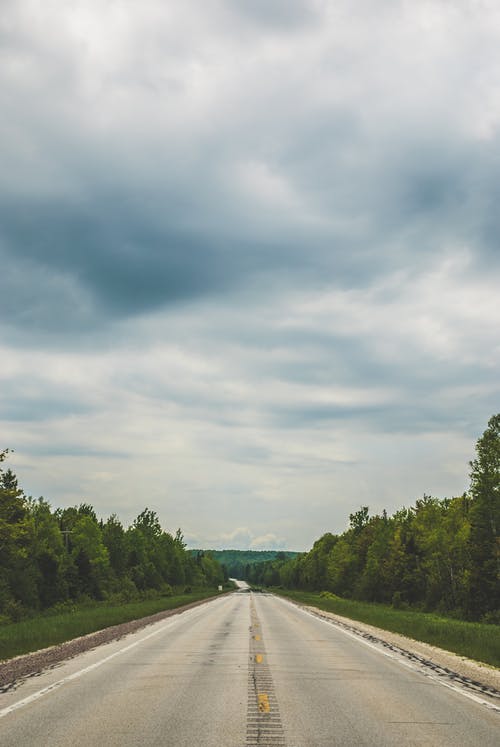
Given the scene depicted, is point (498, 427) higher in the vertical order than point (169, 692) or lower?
higher

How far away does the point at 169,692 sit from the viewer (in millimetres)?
10953

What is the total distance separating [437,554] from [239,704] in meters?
49.8

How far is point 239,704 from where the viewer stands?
980cm

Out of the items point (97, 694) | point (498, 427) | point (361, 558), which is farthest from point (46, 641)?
point (361, 558)

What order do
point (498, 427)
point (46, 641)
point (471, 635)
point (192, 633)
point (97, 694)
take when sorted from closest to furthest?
point (97, 694)
point (46, 641)
point (471, 635)
point (192, 633)
point (498, 427)

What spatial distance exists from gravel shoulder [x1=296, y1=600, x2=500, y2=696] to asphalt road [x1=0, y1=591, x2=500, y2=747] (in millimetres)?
918

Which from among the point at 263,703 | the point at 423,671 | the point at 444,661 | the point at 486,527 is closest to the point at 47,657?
the point at 263,703

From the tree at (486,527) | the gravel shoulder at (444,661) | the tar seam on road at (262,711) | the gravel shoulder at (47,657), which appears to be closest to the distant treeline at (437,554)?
the tree at (486,527)

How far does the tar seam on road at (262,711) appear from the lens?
7.55m

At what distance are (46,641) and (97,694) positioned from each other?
10797 mm

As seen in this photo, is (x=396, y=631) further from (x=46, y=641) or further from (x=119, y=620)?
(x=46, y=641)

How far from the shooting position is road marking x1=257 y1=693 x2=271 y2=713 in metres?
9.37

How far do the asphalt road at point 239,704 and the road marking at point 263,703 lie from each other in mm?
33

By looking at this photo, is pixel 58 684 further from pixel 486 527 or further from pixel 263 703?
pixel 486 527
